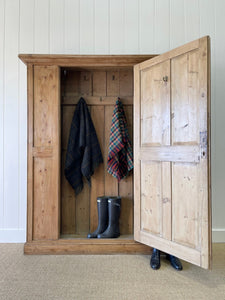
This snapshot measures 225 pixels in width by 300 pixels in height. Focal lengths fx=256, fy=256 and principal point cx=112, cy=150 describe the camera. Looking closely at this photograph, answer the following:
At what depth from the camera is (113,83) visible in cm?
249

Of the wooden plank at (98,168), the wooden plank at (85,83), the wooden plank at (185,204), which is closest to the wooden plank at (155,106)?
the wooden plank at (185,204)

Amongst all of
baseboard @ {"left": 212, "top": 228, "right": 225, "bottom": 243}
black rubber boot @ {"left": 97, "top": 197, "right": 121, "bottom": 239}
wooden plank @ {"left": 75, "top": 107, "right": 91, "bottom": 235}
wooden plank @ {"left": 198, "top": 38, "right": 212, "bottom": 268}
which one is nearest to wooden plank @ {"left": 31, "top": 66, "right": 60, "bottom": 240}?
wooden plank @ {"left": 75, "top": 107, "right": 91, "bottom": 235}

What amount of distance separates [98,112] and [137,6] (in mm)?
1173

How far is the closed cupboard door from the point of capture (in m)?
2.18

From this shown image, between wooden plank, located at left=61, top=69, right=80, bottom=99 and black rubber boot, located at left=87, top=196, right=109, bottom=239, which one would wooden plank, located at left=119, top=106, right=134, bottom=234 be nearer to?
black rubber boot, located at left=87, top=196, right=109, bottom=239

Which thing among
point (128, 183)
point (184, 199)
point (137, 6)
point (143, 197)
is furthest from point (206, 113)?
point (137, 6)

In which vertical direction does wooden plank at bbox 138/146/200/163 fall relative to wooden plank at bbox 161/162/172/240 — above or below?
above

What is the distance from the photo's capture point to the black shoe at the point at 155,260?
190 cm

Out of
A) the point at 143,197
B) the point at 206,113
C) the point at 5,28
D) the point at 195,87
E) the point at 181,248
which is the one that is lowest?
the point at 181,248

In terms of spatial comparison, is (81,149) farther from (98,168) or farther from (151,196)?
(151,196)

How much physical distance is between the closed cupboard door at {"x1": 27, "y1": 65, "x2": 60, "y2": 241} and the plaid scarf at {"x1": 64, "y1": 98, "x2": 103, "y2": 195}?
199 mm

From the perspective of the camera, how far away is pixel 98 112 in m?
2.47

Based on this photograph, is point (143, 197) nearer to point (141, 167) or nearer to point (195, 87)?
point (141, 167)

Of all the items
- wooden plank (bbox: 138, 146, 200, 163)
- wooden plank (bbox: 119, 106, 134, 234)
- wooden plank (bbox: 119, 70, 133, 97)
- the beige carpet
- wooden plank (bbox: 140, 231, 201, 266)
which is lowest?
the beige carpet
